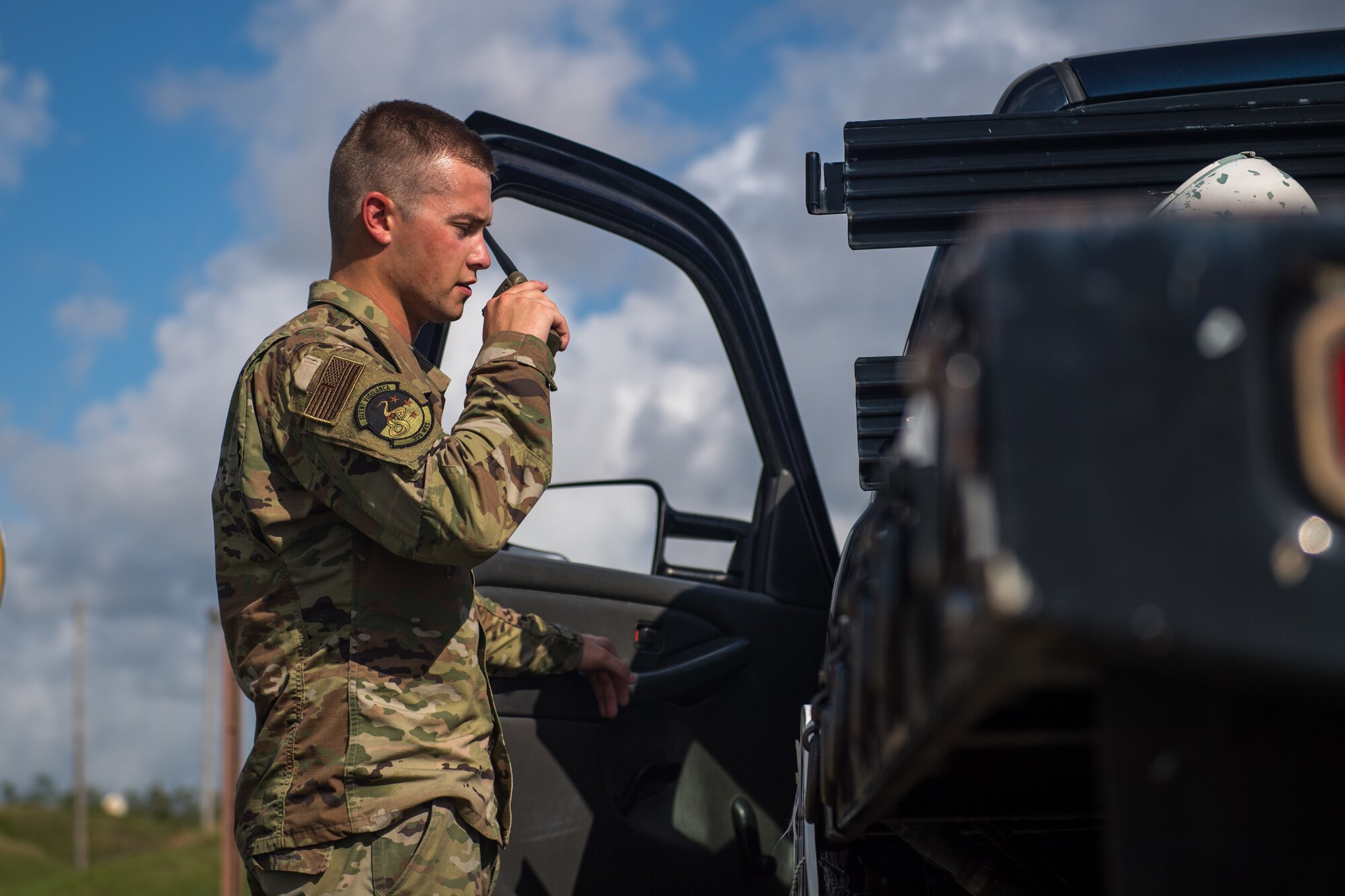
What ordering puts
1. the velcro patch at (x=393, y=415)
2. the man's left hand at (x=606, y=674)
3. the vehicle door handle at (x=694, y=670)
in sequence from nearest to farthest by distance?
the velcro patch at (x=393, y=415), the man's left hand at (x=606, y=674), the vehicle door handle at (x=694, y=670)

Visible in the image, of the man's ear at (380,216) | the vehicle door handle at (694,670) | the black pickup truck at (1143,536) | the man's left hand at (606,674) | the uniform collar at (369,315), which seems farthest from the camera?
the vehicle door handle at (694,670)

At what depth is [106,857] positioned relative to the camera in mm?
39750

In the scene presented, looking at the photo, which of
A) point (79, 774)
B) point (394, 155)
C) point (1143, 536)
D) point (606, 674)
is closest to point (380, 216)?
point (394, 155)

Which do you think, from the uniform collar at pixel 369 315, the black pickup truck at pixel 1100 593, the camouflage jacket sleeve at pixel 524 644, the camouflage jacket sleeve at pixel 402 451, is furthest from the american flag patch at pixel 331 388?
the black pickup truck at pixel 1100 593

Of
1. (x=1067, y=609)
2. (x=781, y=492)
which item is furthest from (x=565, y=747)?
(x=1067, y=609)

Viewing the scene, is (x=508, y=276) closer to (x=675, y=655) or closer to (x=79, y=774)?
(x=675, y=655)

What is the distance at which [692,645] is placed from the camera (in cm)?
279

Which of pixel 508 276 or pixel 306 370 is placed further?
pixel 508 276

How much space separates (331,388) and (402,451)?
0.15 m

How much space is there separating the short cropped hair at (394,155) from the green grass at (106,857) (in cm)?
2978

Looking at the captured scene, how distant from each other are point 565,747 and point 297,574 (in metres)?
0.82

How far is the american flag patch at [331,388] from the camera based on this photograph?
5.85 ft

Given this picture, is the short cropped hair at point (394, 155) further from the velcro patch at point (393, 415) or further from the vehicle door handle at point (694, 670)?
the vehicle door handle at point (694, 670)

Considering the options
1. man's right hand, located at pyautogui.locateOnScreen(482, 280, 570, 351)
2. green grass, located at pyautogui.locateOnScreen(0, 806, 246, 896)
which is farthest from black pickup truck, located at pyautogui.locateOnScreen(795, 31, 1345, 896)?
green grass, located at pyautogui.locateOnScreen(0, 806, 246, 896)
